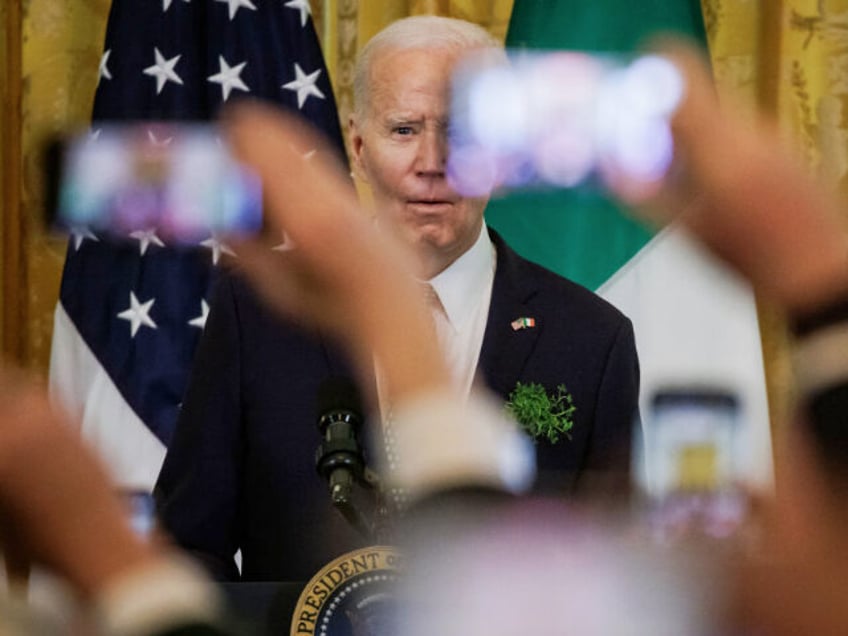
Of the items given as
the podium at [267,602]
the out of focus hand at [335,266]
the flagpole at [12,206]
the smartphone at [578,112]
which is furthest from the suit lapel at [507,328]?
the out of focus hand at [335,266]

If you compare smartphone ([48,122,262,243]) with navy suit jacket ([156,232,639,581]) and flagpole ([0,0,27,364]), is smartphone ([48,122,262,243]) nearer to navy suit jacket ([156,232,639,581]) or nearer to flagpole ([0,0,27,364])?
navy suit jacket ([156,232,639,581])

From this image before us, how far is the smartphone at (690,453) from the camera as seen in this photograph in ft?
4.09

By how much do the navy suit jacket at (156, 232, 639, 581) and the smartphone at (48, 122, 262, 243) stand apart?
84 cm

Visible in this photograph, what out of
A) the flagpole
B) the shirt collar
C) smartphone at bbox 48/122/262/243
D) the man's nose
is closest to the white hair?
the man's nose

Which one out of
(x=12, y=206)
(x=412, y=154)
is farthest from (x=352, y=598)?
(x=12, y=206)

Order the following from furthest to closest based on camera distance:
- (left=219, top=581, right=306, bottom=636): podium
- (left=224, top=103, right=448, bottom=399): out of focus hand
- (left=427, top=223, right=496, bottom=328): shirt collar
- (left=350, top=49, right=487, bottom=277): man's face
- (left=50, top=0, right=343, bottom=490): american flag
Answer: (left=50, top=0, right=343, bottom=490): american flag < (left=427, top=223, right=496, bottom=328): shirt collar < (left=350, top=49, right=487, bottom=277): man's face < (left=219, top=581, right=306, bottom=636): podium < (left=224, top=103, right=448, bottom=399): out of focus hand

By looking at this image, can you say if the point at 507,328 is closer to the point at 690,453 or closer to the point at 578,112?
the point at 690,453

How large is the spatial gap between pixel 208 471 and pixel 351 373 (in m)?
0.23

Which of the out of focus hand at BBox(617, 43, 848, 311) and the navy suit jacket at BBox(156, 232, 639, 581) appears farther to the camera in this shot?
the navy suit jacket at BBox(156, 232, 639, 581)

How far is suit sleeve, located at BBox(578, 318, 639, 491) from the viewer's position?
162 centimetres

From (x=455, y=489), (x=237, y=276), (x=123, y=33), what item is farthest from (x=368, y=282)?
(x=123, y=33)

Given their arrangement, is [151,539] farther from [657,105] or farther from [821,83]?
[821,83]

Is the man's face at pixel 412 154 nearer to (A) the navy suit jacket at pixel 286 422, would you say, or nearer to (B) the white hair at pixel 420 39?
(B) the white hair at pixel 420 39

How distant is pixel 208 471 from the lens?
160 cm
